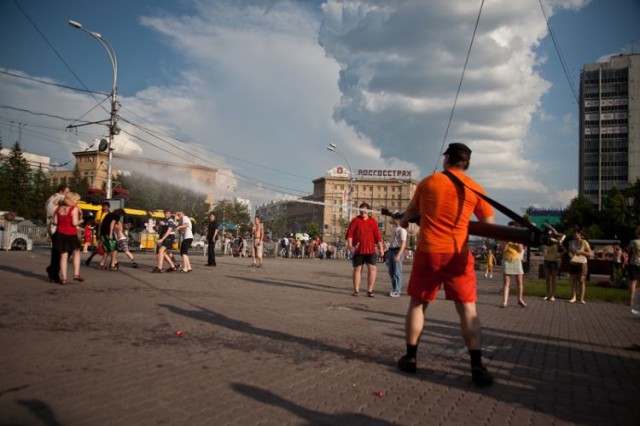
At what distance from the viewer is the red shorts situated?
411 centimetres

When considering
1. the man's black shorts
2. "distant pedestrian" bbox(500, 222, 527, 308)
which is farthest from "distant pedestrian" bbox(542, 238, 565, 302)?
the man's black shorts

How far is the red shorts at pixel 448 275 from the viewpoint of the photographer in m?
4.11

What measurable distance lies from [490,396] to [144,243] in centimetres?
3317

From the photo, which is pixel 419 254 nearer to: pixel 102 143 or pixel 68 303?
pixel 68 303

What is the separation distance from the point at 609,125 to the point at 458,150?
387 ft

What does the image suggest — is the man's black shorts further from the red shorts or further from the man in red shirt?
the red shorts

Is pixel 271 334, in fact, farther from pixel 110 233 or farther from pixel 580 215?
pixel 580 215

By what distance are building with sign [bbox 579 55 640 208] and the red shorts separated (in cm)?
11281

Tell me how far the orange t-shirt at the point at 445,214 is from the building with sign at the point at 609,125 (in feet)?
370

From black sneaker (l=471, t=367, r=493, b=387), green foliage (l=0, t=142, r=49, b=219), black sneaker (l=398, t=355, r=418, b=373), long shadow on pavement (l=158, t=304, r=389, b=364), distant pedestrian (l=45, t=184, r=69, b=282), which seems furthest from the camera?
green foliage (l=0, t=142, r=49, b=219)

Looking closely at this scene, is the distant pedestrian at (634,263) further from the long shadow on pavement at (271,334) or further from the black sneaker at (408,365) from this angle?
the black sneaker at (408,365)

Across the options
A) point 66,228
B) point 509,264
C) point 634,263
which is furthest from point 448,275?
point 634,263

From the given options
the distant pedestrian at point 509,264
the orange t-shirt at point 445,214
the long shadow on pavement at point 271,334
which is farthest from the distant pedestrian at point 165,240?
the orange t-shirt at point 445,214

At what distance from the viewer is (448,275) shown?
4117 millimetres
